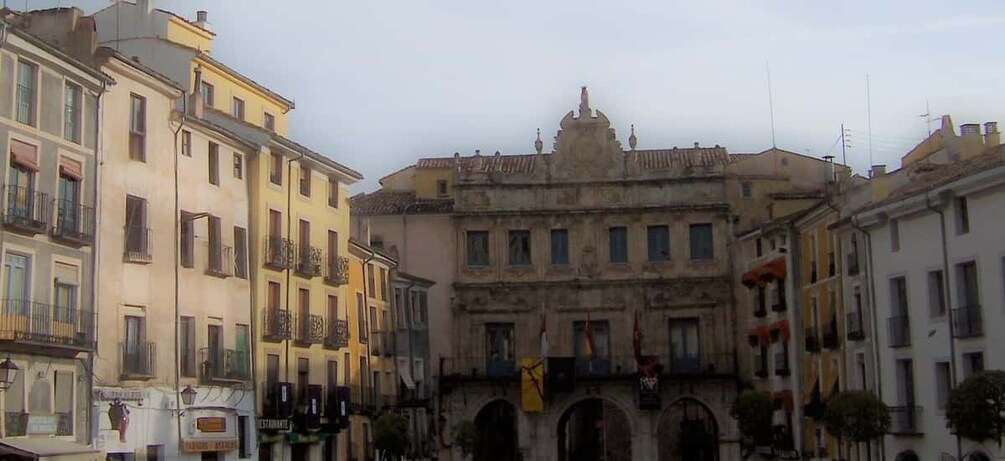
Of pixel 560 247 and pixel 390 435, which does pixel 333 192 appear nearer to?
pixel 390 435

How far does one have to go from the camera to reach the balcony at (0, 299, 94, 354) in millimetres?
26516

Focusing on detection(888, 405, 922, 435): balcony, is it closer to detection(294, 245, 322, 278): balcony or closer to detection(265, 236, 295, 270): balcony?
detection(294, 245, 322, 278): balcony

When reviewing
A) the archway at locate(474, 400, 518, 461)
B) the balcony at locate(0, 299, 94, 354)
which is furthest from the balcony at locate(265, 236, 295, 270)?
the archway at locate(474, 400, 518, 461)

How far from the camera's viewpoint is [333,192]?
150 feet

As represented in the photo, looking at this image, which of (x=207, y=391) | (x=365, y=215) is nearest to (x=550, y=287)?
(x=365, y=215)

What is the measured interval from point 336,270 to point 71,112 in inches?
617

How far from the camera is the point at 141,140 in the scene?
33.0 meters

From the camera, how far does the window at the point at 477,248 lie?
6209 centimetres

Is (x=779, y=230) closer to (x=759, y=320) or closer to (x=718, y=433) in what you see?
(x=759, y=320)

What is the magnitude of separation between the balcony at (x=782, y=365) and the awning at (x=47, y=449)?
30.1 metres

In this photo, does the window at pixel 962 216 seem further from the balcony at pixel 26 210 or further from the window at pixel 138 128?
the balcony at pixel 26 210

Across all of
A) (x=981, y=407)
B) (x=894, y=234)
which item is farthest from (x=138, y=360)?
(x=894, y=234)

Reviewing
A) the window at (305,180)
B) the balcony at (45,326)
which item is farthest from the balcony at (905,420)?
the balcony at (45,326)

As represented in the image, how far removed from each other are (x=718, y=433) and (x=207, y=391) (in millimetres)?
29903
